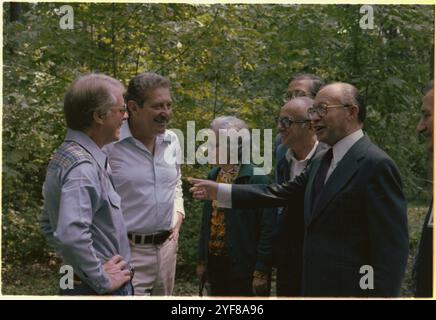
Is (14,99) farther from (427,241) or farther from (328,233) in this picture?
(427,241)

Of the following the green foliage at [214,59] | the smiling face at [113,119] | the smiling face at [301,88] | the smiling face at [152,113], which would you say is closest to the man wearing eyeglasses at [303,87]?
the smiling face at [301,88]

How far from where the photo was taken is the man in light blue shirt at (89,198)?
2.65 m

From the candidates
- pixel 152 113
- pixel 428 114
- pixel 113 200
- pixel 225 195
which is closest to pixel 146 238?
pixel 225 195

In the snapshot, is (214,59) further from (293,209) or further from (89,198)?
(89,198)

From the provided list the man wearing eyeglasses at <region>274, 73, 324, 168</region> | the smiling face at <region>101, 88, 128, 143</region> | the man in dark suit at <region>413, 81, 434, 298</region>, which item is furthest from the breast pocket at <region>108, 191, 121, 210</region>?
the man wearing eyeglasses at <region>274, 73, 324, 168</region>

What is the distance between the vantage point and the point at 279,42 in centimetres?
600

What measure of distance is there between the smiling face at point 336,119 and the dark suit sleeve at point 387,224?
1.14 feet

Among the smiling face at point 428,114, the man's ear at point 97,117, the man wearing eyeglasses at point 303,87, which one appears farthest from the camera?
the man wearing eyeglasses at point 303,87

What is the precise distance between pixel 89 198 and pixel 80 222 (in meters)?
0.12

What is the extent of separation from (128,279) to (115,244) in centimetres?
17

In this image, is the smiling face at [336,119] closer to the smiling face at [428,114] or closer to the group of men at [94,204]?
the smiling face at [428,114]

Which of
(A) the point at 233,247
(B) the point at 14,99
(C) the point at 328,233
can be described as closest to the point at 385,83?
(A) the point at 233,247

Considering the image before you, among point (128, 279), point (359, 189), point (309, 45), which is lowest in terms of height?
point (128, 279)

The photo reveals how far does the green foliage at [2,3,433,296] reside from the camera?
5430 mm
